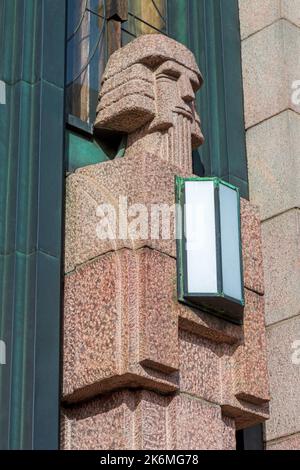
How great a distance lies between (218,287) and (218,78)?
11.0ft

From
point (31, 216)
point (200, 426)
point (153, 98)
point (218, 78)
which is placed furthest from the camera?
point (218, 78)

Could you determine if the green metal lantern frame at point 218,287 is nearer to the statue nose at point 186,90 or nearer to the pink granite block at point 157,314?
the pink granite block at point 157,314

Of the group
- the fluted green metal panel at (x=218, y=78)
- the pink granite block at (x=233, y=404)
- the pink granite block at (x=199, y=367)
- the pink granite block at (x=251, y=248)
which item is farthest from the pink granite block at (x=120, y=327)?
the fluted green metal panel at (x=218, y=78)

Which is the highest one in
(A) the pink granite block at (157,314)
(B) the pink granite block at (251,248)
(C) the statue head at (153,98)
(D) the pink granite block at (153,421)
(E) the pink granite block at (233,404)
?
(C) the statue head at (153,98)

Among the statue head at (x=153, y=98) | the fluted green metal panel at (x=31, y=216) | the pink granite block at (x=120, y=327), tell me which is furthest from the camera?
the statue head at (x=153, y=98)

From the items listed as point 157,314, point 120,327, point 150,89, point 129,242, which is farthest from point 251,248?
point 120,327

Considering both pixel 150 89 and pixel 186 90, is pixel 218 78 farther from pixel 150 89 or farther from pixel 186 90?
pixel 150 89

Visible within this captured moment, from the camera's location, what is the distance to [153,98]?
12203 millimetres

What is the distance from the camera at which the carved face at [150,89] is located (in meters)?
12.1

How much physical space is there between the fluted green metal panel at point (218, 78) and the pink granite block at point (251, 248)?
955mm

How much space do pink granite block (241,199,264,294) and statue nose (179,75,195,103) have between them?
110cm

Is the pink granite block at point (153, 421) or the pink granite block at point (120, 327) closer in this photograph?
the pink granite block at point (153, 421)

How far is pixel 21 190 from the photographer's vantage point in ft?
36.3

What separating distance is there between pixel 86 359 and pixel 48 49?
9.64 feet
